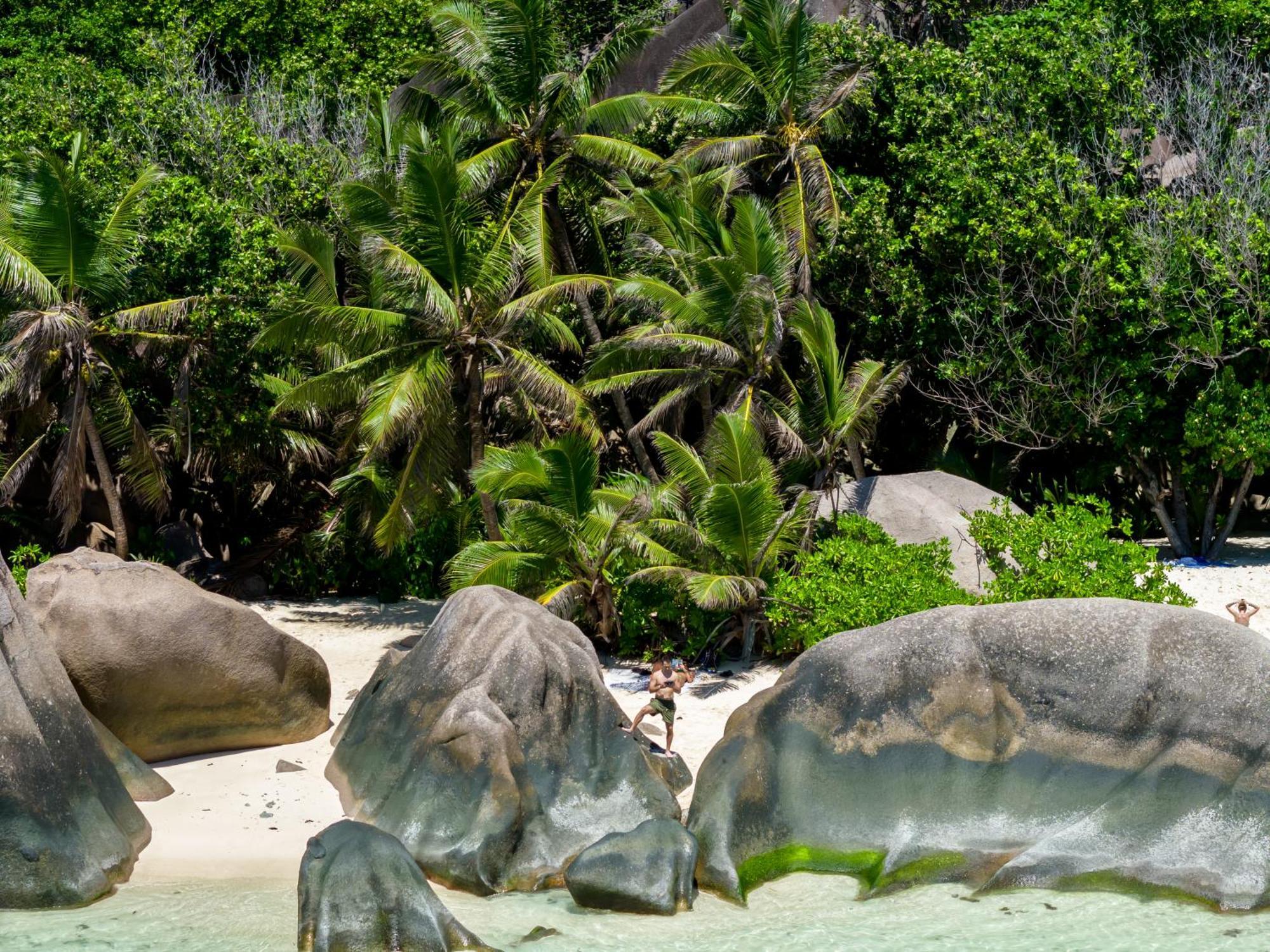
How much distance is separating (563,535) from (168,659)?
5412mm

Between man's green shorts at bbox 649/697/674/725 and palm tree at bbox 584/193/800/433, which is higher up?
palm tree at bbox 584/193/800/433

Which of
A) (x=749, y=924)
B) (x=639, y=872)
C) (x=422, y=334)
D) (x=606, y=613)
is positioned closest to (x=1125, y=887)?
(x=749, y=924)

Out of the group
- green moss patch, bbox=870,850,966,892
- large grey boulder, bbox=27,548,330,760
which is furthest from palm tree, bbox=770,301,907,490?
green moss patch, bbox=870,850,966,892

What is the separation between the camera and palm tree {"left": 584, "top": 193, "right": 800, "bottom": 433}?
21422 mm

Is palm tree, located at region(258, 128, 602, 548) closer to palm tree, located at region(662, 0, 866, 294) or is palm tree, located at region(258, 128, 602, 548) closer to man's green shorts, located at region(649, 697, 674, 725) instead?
palm tree, located at region(662, 0, 866, 294)

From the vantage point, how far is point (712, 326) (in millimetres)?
21750

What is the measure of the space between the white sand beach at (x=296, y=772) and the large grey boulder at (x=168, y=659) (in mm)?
300

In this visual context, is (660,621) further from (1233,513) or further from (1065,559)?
(1233,513)

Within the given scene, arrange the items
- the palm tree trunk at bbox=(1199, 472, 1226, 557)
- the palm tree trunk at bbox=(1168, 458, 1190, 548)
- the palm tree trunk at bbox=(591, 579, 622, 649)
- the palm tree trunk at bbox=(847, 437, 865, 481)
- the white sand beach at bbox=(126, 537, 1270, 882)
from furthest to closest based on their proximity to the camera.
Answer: the palm tree trunk at bbox=(1168, 458, 1190, 548) < the palm tree trunk at bbox=(1199, 472, 1226, 557) < the palm tree trunk at bbox=(847, 437, 865, 481) < the palm tree trunk at bbox=(591, 579, 622, 649) < the white sand beach at bbox=(126, 537, 1270, 882)

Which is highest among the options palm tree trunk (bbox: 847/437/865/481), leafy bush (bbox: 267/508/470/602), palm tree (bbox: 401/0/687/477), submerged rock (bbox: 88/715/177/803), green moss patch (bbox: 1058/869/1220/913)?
palm tree (bbox: 401/0/687/477)

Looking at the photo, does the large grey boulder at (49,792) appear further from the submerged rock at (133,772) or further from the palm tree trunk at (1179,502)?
the palm tree trunk at (1179,502)

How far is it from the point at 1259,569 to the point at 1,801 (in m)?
18.0

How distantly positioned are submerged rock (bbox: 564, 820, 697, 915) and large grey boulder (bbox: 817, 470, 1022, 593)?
8.54 meters

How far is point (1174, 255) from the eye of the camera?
22.3 m
